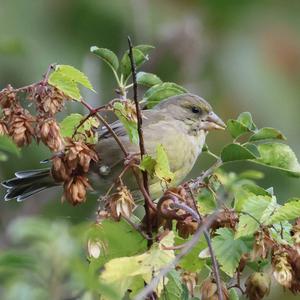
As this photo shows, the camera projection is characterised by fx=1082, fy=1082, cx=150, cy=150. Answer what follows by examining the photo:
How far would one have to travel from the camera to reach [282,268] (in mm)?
2664

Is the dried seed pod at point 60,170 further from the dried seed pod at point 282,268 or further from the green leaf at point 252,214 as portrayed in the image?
the dried seed pod at point 282,268

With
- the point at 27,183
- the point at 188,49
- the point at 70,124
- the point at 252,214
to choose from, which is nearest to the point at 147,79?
the point at 70,124

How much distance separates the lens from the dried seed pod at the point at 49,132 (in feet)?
8.89

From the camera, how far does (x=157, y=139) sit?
14.0ft

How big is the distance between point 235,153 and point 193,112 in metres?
1.68

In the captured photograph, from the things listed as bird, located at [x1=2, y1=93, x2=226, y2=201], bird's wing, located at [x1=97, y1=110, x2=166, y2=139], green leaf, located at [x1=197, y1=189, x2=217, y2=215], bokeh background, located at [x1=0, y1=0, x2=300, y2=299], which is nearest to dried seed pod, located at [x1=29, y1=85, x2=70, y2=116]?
green leaf, located at [x1=197, y1=189, x2=217, y2=215]

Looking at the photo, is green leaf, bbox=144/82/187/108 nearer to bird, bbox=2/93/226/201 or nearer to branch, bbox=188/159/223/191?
Answer: branch, bbox=188/159/223/191

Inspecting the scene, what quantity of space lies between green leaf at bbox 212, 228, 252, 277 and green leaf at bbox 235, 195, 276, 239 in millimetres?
25

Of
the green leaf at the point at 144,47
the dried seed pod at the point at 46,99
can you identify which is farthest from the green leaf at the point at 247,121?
the dried seed pod at the point at 46,99

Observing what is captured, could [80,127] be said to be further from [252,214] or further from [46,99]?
[252,214]

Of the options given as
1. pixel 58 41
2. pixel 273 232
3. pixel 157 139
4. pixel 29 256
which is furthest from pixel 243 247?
pixel 58 41

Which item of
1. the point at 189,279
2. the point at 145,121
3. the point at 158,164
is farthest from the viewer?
the point at 145,121

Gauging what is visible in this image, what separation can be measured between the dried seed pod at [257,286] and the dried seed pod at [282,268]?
0.26 ft

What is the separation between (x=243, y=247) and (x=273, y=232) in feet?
0.34
